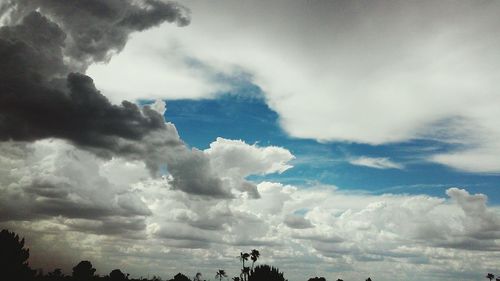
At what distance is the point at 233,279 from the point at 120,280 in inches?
2450


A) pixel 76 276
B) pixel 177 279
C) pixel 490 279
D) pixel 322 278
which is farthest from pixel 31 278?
pixel 490 279

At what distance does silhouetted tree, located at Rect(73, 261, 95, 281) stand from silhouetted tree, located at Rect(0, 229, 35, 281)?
109 ft

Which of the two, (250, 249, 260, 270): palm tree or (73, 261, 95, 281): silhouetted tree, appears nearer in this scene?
(73, 261, 95, 281): silhouetted tree

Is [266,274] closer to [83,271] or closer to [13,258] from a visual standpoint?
[13,258]

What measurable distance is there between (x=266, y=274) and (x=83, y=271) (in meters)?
70.2

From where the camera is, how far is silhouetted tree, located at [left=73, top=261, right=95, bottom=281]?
87.6 metres

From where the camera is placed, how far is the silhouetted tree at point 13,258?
54.1m

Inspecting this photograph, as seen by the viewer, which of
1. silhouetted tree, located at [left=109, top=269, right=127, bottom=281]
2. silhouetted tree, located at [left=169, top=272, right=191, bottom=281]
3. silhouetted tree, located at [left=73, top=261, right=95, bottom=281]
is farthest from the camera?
silhouetted tree, located at [left=169, top=272, right=191, bottom=281]

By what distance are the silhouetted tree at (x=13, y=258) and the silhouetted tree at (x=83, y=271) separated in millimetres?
33150

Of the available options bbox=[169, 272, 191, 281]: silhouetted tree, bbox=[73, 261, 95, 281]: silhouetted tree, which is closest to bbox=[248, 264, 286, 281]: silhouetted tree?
bbox=[73, 261, 95, 281]: silhouetted tree

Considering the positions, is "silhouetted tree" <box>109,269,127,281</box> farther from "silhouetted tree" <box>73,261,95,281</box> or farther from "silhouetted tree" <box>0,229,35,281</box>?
"silhouetted tree" <box>0,229,35,281</box>

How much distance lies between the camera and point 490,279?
162 m

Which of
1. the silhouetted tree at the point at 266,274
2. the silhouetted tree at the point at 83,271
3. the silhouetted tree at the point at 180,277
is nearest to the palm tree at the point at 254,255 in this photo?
the silhouetted tree at the point at 180,277

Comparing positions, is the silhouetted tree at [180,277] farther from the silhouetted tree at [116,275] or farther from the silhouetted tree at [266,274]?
the silhouetted tree at [266,274]
